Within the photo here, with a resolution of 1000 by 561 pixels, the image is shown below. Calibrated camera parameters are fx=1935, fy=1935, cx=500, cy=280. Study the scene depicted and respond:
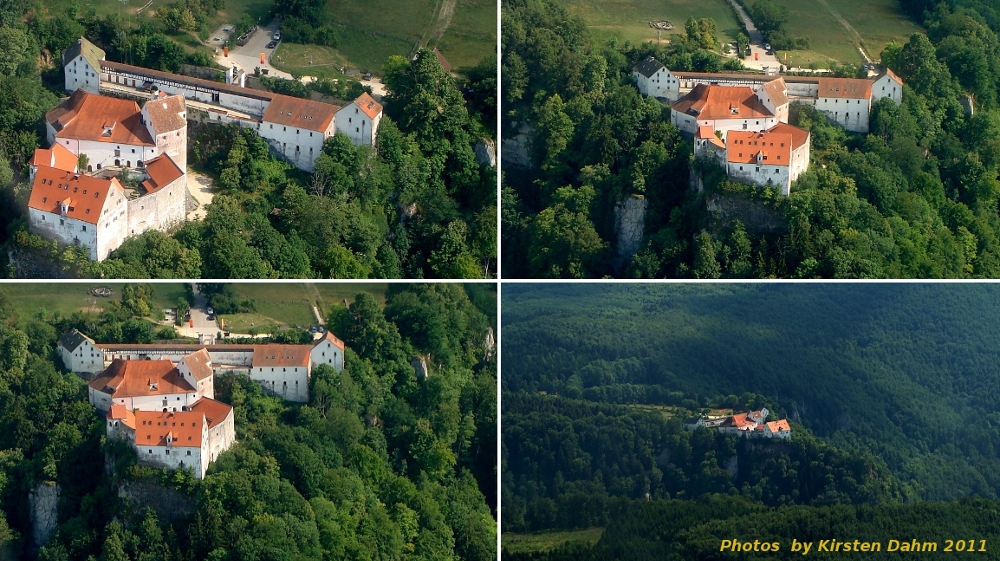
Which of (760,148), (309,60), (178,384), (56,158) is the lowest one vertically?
(178,384)

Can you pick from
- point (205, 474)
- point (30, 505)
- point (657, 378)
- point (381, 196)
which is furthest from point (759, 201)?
point (30, 505)

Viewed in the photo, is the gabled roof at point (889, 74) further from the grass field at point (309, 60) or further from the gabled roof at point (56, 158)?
the gabled roof at point (56, 158)

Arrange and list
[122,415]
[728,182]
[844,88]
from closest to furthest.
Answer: [122,415], [728,182], [844,88]

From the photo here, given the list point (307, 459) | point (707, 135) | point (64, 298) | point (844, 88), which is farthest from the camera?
point (844, 88)

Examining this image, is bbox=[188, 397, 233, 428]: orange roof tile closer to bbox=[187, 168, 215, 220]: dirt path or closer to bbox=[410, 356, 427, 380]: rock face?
bbox=[187, 168, 215, 220]: dirt path

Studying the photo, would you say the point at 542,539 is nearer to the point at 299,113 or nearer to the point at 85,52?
the point at 299,113

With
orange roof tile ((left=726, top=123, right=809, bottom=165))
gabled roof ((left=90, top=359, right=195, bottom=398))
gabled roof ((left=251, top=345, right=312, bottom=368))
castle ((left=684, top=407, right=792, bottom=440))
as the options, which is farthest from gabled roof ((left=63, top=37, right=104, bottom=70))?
castle ((left=684, top=407, right=792, bottom=440))

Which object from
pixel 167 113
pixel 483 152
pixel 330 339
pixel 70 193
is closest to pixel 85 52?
pixel 167 113
